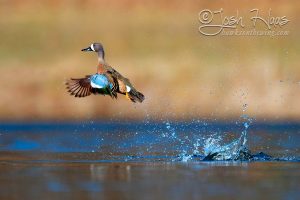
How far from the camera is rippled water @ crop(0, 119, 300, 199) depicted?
13.5 meters

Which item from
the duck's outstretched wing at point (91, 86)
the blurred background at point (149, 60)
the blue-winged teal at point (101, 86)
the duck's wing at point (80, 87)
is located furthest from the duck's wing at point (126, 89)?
the blurred background at point (149, 60)

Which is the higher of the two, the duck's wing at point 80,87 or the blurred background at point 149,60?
the blurred background at point 149,60

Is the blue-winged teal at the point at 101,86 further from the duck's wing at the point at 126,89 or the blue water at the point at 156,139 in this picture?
the blue water at the point at 156,139

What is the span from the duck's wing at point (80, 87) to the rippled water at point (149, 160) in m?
0.83

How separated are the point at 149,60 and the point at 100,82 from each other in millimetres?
9363

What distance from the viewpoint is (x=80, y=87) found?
1647cm

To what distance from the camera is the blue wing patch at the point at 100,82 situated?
16453mm

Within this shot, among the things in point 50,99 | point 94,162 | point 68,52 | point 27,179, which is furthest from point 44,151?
point 68,52

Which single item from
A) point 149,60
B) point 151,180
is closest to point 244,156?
point 151,180

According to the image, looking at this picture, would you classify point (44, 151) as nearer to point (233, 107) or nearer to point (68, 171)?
point (68, 171)

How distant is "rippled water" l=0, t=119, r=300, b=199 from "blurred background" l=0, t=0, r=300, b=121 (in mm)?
1055

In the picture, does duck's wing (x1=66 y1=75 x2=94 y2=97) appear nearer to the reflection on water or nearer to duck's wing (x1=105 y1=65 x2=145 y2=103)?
duck's wing (x1=105 y1=65 x2=145 y2=103)

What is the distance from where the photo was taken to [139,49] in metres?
26.4

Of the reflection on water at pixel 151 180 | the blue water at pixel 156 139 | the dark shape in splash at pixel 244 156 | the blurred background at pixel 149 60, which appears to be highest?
the blurred background at pixel 149 60
